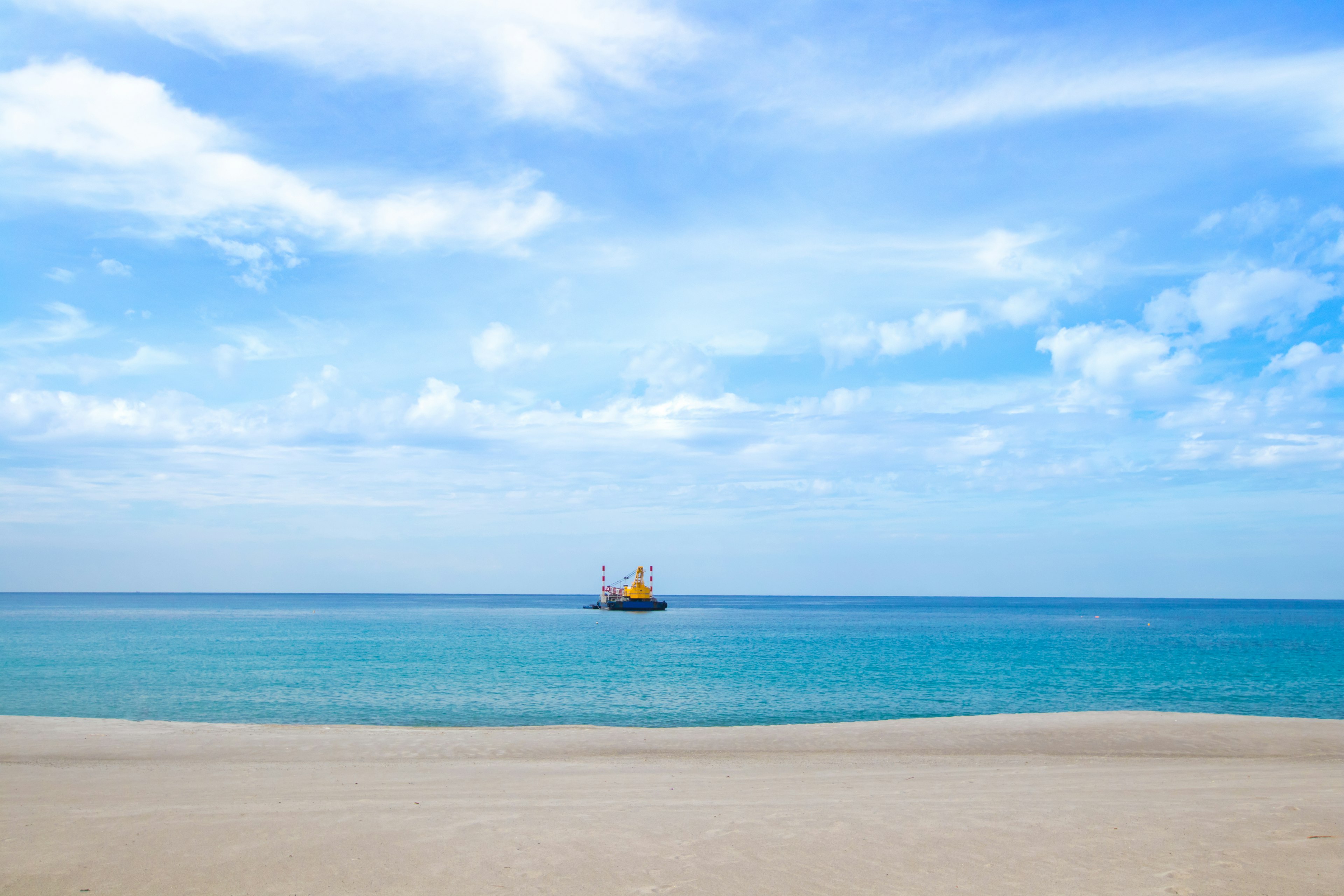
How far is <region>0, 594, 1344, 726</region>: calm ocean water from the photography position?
31.8 m

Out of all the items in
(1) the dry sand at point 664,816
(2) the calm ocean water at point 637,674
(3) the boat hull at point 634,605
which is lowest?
(3) the boat hull at point 634,605

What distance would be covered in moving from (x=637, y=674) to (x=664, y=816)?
112 ft

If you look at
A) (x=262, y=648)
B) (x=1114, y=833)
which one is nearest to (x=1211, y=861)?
(x=1114, y=833)

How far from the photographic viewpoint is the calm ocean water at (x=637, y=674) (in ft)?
104

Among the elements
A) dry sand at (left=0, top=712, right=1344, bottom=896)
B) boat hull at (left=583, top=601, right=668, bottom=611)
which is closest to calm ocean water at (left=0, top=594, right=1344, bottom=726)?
dry sand at (left=0, top=712, right=1344, bottom=896)

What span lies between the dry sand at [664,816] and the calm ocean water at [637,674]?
9.07 meters

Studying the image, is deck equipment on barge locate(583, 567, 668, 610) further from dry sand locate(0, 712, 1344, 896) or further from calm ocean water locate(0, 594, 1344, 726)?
dry sand locate(0, 712, 1344, 896)

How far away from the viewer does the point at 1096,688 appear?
132 feet

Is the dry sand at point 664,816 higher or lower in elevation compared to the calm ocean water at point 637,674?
higher

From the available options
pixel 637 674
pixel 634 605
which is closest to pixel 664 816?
pixel 637 674

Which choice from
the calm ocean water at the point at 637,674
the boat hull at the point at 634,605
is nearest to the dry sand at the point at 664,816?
the calm ocean water at the point at 637,674

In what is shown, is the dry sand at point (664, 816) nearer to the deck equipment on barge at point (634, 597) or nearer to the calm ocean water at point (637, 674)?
the calm ocean water at point (637, 674)

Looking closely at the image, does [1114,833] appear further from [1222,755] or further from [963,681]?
[963,681]

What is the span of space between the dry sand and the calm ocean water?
9.07m
